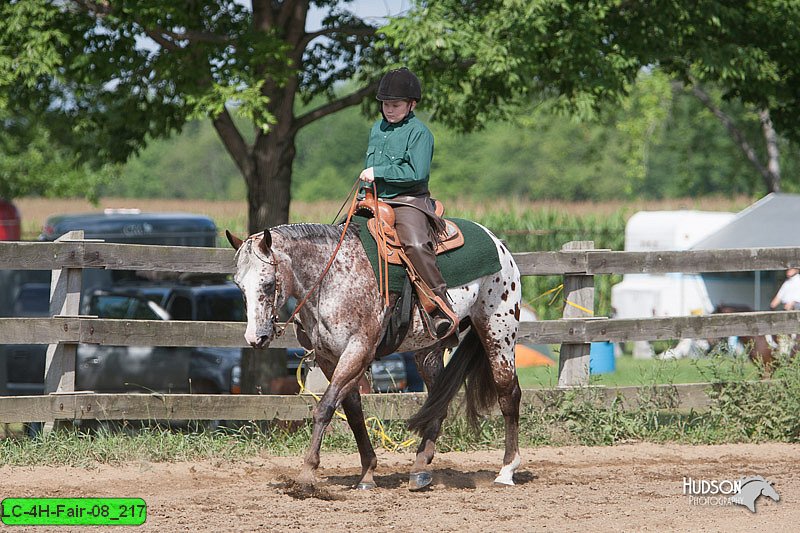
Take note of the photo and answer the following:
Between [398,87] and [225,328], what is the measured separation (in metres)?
2.35

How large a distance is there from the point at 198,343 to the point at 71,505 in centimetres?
190

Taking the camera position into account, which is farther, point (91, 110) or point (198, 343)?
point (91, 110)

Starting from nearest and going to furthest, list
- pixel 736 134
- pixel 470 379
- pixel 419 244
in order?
pixel 419 244
pixel 470 379
pixel 736 134

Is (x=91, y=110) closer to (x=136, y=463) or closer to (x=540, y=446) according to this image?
(x=136, y=463)

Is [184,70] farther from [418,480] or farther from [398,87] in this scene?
[418,480]

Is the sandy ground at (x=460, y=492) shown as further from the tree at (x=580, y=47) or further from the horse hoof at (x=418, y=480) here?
the tree at (x=580, y=47)

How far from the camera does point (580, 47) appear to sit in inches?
368

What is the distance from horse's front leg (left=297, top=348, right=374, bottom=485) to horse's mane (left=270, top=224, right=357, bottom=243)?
0.71 metres

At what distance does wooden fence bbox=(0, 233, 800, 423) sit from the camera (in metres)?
6.88

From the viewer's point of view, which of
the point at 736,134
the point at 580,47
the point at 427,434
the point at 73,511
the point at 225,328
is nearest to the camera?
the point at 73,511

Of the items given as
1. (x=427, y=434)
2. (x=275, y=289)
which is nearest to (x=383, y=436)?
(x=427, y=434)

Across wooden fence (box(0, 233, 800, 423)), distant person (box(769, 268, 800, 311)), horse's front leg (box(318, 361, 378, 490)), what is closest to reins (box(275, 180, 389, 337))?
horse's front leg (box(318, 361, 378, 490))

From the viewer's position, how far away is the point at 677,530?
201 inches

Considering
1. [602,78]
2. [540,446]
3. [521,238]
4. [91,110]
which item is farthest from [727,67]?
[521,238]
